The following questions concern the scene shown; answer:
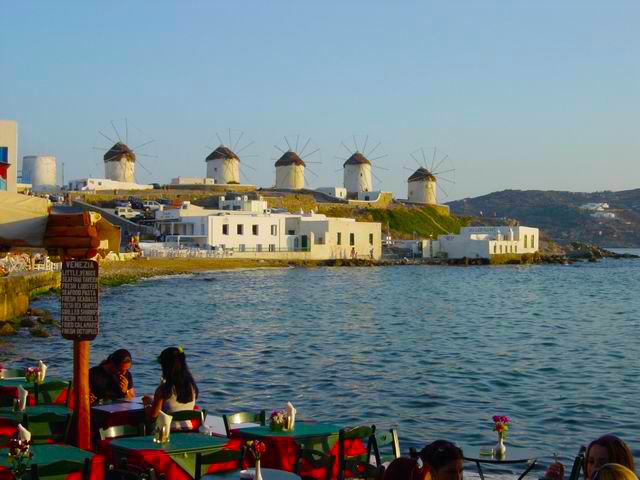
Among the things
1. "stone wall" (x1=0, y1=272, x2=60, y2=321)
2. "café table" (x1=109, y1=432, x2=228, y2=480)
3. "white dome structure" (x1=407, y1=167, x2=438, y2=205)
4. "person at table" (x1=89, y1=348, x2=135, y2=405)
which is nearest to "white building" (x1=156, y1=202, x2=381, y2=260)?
"stone wall" (x1=0, y1=272, x2=60, y2=321)

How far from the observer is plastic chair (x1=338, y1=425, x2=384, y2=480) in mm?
7754

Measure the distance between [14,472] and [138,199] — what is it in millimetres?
87446

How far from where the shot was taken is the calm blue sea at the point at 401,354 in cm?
1443

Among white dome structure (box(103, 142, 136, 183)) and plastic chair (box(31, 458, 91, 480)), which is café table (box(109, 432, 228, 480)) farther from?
white dome structure (box(103, 142, 136, 183))

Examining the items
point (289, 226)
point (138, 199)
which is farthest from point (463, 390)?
point (138, 199)

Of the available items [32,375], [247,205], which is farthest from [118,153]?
[32,375]

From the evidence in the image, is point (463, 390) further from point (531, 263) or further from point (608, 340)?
point (531, 263)

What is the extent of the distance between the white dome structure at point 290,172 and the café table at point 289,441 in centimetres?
11898

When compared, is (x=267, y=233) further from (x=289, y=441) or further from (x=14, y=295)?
(x=289, y=441)

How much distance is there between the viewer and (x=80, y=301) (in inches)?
318

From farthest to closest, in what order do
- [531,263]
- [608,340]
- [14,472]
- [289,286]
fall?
[531,263], [289,286], [608,340], [14,472]

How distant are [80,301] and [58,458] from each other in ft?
5.50

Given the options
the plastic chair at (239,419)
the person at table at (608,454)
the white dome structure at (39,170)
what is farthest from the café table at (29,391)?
the white dome structure at (39,170)

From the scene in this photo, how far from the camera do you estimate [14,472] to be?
6.46 metres
